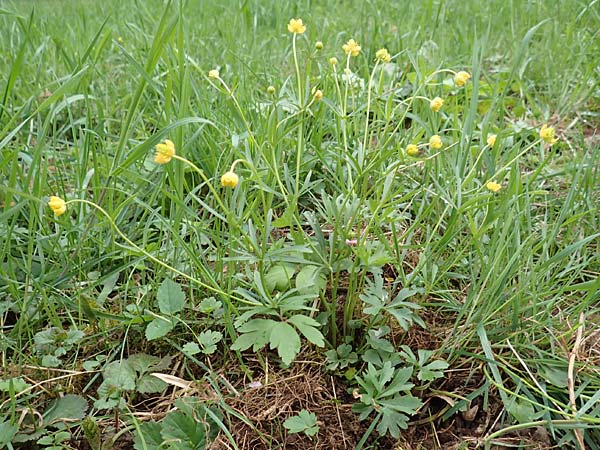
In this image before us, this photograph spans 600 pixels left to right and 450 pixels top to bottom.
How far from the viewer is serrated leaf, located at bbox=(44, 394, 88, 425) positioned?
101 cm

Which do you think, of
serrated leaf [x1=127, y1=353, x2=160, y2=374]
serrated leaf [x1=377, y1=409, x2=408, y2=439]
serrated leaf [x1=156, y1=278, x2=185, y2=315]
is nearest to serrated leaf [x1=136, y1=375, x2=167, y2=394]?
serrated leaf [x1=127, y1=353, x2=160, y2=374]

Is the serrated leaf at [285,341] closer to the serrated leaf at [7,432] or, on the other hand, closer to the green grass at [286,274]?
the green grass at [286,274]

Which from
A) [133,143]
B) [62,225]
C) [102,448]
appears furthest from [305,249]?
[133,143]

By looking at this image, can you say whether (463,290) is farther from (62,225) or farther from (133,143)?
(133,143)

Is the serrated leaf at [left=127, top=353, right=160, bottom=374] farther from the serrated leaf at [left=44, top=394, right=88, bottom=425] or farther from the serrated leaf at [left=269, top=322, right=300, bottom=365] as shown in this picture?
the serrated leaf at [left=269, top=322, right=300, bottom=365]

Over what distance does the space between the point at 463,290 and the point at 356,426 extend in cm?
41

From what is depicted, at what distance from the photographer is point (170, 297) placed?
1144mm

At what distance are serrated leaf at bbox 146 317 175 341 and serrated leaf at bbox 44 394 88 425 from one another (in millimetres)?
175

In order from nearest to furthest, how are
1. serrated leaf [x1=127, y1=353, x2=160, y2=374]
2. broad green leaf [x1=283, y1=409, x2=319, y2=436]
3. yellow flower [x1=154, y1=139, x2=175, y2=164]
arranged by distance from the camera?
yellow flower [x1=154, y1=139, x2=175, y2=164], broad green leaf [x1=283, y1=409, x2=319, y2=436], serrated leaf [x1=127, y1=353, x2=160, y2=374]

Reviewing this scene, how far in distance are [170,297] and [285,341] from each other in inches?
12.7

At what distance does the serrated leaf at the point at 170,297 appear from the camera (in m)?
1.13

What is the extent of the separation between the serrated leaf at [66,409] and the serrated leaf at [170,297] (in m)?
0.24

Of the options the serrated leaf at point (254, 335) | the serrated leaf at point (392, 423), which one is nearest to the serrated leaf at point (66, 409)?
the serrated leaf at point (254, 335)

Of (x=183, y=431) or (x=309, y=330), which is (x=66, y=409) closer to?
(x=183, y=431)
